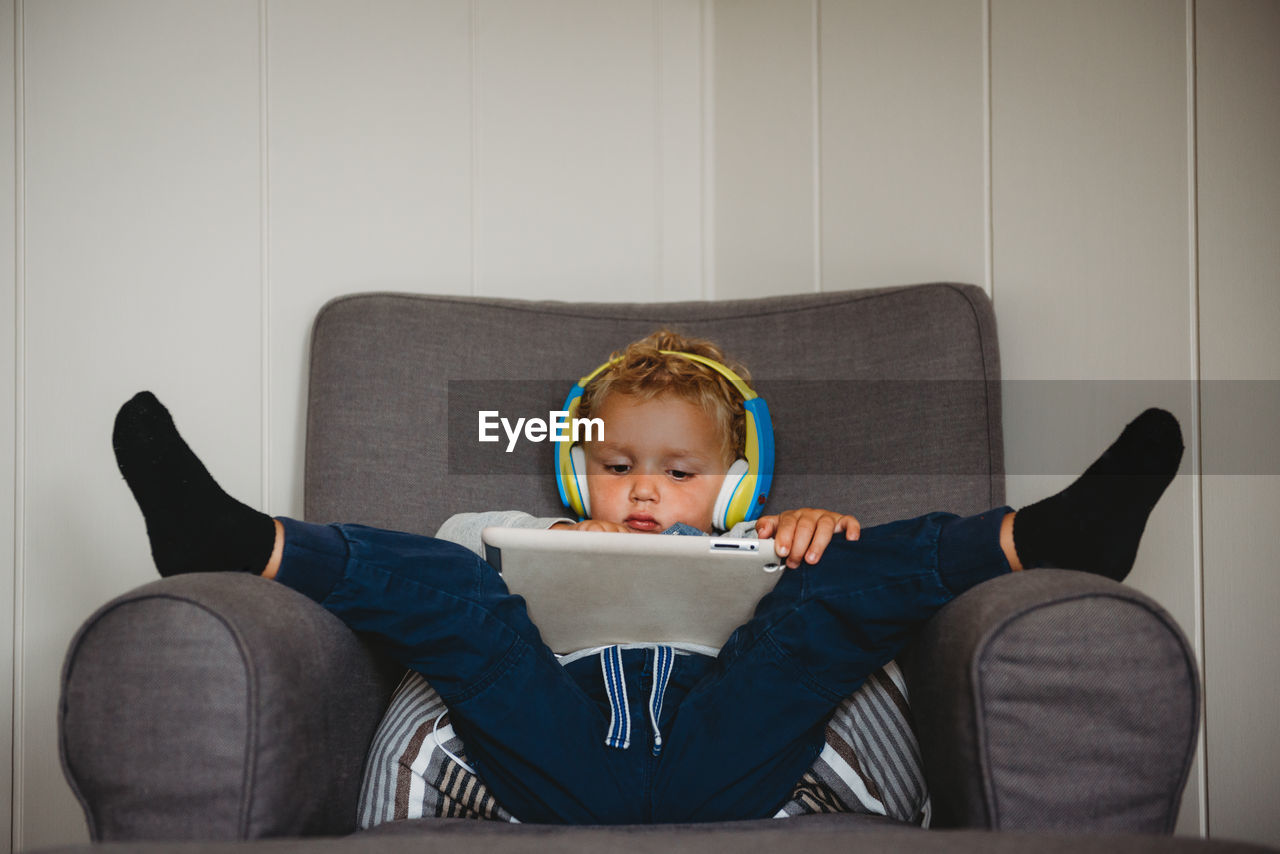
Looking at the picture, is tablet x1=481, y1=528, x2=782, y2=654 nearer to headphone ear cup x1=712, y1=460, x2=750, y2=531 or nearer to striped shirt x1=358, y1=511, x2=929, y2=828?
striped shirt x1=358, y1=511, x2=929, y2=828

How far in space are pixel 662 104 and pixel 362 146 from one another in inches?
22.2

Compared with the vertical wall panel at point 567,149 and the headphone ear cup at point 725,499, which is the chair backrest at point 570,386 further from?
the vertical wall panel at point 567,149

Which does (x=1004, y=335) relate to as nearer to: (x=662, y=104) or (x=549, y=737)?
(x=662, y=104)

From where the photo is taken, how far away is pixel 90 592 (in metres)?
1.34

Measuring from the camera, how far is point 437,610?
34.4 inches

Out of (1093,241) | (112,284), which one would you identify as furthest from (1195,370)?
(112,284)

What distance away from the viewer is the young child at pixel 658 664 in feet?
2.70

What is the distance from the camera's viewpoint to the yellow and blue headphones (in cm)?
125

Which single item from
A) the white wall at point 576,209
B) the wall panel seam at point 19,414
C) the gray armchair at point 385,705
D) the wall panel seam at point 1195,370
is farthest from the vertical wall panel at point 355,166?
the wall panel seam at point 1195,370

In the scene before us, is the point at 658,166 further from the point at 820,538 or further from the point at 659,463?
the point at 820,538

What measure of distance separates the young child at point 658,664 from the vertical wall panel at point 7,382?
23.7 inches

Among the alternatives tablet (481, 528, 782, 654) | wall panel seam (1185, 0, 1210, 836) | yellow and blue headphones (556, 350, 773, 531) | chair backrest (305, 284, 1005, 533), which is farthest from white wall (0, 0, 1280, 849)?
tablet (481, 528, 782, 654)

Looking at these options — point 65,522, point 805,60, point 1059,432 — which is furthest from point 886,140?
point 65,522

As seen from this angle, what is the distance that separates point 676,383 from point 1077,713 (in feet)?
2.21
